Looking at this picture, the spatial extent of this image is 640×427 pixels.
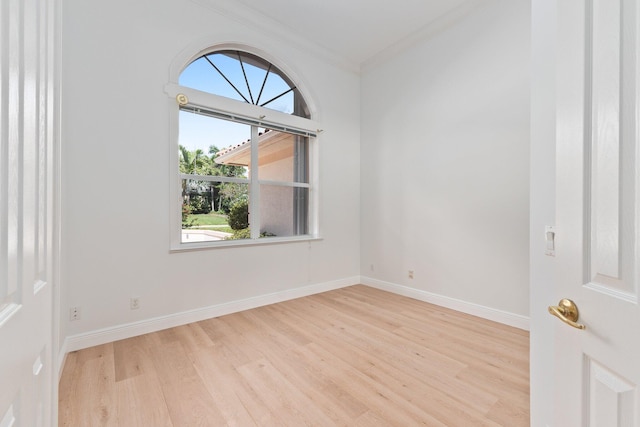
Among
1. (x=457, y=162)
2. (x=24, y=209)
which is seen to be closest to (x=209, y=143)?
(x=24, y=209)

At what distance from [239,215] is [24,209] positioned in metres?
2.71

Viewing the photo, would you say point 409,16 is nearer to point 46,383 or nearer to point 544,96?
point 544,96

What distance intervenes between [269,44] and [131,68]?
5.13 feet

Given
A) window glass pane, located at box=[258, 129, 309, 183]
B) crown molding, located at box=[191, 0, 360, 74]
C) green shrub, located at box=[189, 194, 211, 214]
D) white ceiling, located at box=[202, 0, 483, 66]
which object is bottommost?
green shrub, located at box=[189, 194, 211, 214]

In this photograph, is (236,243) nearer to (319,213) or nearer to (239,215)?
(239,215)

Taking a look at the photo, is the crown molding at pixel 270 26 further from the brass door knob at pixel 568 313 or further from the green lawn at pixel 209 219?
the brass door knob at pixel 568 313

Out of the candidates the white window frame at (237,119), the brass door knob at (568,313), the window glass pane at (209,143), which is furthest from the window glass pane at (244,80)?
the brass door knob at (568,313)

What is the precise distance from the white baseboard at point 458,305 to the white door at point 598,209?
7.49 feet

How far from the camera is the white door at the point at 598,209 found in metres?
0.59

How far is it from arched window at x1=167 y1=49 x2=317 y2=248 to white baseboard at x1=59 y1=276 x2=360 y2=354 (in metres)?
0.70

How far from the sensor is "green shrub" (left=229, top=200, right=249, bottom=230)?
126 inches

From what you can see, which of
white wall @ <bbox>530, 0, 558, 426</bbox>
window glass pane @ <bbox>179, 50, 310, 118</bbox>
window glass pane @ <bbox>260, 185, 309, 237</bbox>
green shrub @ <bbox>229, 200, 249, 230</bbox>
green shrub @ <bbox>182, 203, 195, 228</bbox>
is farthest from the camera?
window glass pane @ <bbox>260, 185, 309, 237</bbox>

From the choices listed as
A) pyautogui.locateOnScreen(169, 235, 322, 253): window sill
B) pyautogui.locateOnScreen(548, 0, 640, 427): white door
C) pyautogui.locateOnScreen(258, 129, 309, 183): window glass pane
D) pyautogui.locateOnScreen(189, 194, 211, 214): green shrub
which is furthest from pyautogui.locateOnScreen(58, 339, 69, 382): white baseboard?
pyautogui.locateOnScreen(548, 0, 640, 427): white door

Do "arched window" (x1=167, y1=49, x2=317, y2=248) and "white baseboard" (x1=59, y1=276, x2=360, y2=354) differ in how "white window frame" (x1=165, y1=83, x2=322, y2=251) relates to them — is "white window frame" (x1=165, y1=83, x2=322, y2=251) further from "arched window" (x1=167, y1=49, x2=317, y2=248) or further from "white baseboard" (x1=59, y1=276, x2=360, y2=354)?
"white baseboard" (x1=59, y1=276, x2=360, y2=354)
